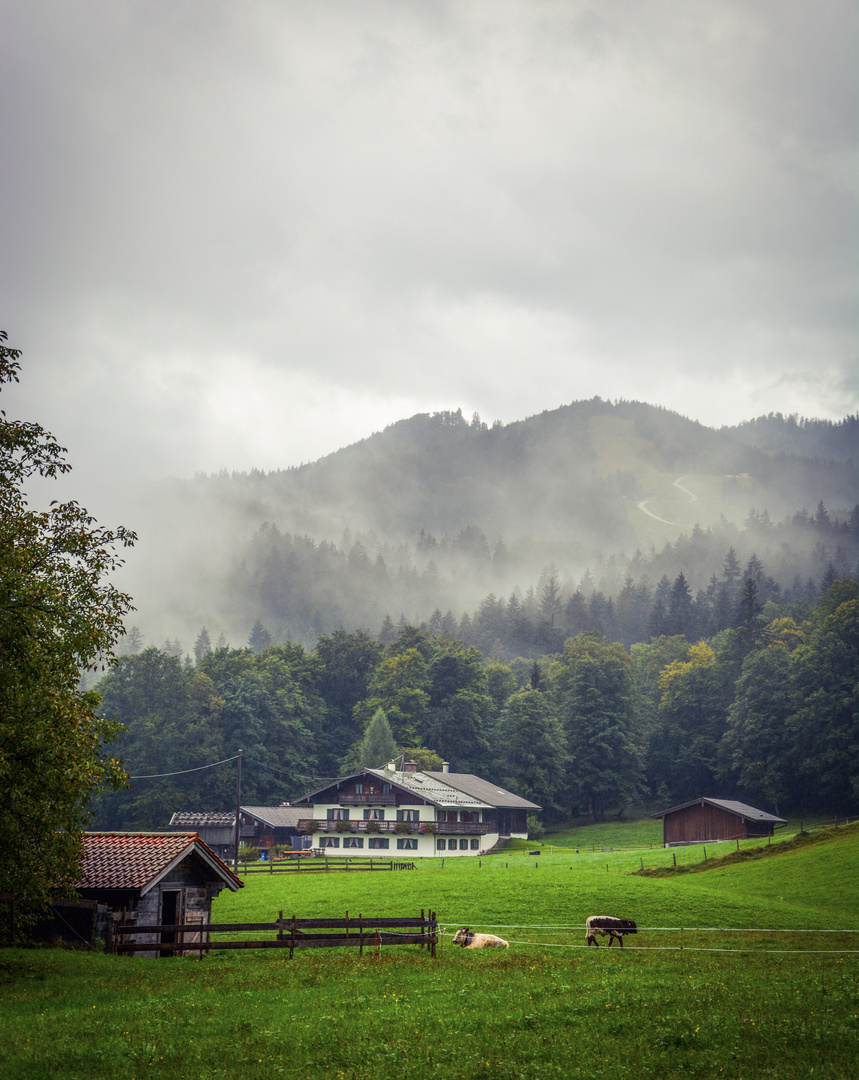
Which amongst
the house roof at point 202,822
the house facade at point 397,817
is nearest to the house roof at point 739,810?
the house facade at point 397,817

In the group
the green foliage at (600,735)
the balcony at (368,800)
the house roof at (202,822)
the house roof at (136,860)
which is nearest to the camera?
the house roof at (136,860)

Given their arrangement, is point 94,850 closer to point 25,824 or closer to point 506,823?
point 25,824

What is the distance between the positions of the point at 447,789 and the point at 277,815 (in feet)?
66.3

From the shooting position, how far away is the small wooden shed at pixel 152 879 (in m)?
29.5

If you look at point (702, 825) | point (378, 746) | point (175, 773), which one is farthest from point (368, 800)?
point (702, 825)

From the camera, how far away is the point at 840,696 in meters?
110

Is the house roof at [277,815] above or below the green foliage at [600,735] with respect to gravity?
below

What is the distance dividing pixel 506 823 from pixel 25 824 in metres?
91.3

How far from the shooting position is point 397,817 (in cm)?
9600

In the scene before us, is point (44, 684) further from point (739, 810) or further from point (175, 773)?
point (175, 773)

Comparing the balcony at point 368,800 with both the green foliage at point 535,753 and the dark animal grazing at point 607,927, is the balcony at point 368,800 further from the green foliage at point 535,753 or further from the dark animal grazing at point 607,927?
the dark animal grazing at point 607,927

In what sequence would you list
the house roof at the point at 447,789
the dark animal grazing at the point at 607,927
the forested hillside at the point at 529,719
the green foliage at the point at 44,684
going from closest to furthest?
1. the green foliage at the point at 44,684
2. the dark animal grazing at the point at 607,927
3. the house roof at the point at 447,789
4. the forested hillside at the point at 529,719

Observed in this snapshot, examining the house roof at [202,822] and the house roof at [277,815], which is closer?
the house roof at [202,822]

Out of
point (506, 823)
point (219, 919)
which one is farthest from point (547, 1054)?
point (506, 823)
